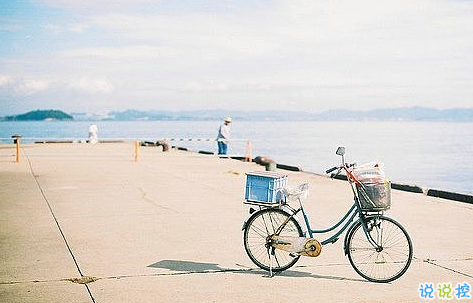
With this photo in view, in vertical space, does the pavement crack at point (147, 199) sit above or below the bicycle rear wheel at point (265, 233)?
below

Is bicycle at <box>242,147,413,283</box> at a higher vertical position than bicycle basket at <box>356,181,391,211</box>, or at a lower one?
lower

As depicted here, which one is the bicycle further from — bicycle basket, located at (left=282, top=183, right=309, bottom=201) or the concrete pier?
the concrete pier

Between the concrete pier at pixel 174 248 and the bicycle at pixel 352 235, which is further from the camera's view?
the bicycle at pixel 352 235

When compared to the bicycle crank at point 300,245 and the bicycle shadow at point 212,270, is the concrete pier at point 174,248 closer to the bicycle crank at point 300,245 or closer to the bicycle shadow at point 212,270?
the bicycle shadow at point 212,270

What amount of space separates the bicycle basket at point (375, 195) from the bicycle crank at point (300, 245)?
30.0 inches

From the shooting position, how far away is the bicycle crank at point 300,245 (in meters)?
6.98

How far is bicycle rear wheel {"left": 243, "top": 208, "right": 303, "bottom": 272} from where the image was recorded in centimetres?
715

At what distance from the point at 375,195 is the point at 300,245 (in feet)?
3.47

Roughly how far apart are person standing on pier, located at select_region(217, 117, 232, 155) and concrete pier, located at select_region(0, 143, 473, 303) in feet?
37.3

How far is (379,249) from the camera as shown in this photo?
6984 millimetres

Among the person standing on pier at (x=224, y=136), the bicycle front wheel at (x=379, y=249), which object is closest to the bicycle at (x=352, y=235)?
the bicycle front wheel at (x=379, y=249)

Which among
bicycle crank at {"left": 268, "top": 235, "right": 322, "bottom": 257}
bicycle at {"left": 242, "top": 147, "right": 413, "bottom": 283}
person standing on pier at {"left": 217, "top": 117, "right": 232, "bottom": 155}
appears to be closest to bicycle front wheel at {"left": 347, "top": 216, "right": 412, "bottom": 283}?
bicycle at {"left": 242, "top": 147, "right": 413, "bottom": 283}

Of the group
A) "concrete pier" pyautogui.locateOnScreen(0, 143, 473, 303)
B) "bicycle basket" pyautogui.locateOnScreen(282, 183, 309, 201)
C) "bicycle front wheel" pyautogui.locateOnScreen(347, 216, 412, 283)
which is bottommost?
"concrete pier" pyautogui.locateOnScreen(0, 143, 473, 303)

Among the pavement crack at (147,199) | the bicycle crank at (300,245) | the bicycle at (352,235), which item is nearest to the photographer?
the bicycle at (352,235)
